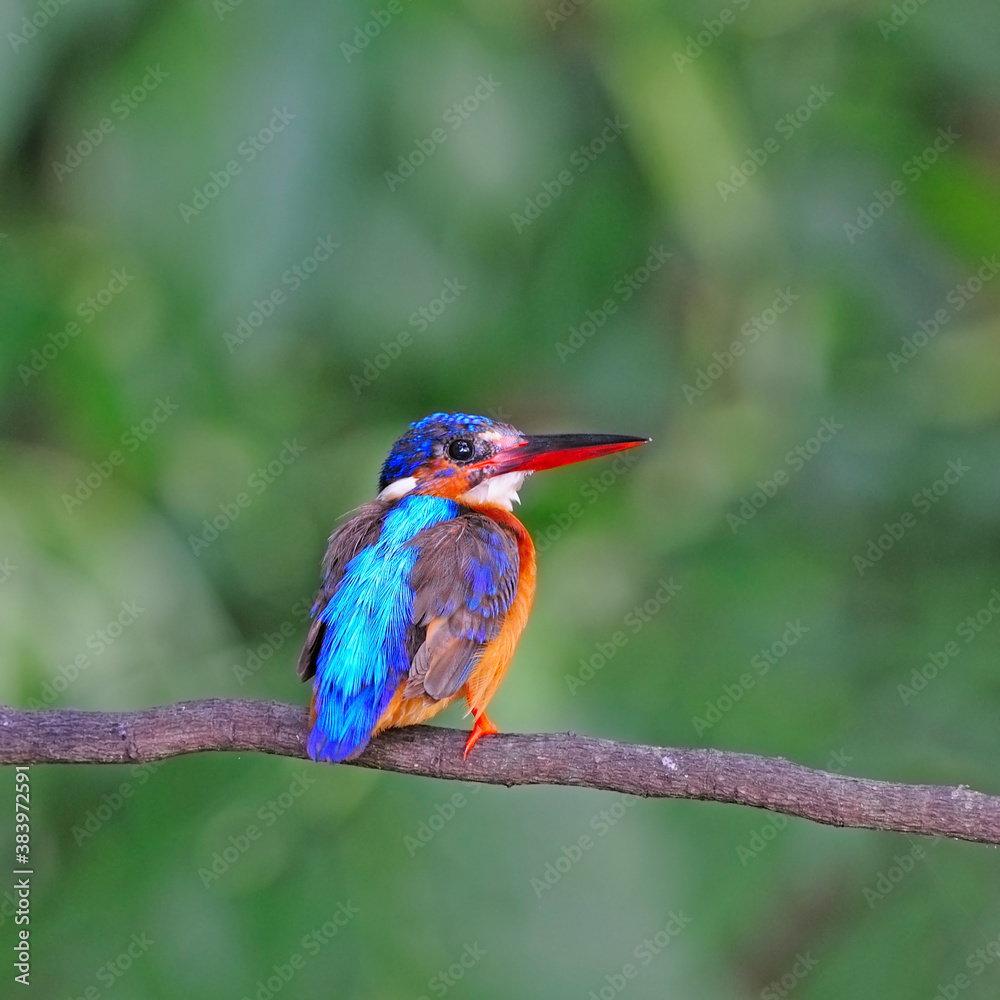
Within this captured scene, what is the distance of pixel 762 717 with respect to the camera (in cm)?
311

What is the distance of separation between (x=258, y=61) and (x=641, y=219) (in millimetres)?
1071
